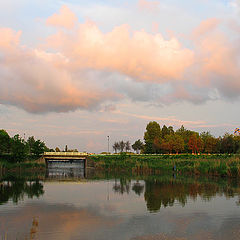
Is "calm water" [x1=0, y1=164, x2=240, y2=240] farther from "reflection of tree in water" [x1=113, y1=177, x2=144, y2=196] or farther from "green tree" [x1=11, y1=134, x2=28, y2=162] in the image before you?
"green tree" [x1=11, y1=134, x2=28, y2=162]

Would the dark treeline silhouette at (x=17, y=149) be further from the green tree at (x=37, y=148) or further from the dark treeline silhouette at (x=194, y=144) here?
the dark treeline silhouette at (x=194, y=144)

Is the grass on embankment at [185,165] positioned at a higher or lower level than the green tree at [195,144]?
lower

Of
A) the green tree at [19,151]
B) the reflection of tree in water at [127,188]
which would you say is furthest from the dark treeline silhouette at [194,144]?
the reflection of tree in water at [127,188]

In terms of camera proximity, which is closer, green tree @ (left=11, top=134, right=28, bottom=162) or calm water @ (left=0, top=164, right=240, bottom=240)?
calm water @ (left=0, top=164, right=240, bottom=240)

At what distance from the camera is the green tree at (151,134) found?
476 ft

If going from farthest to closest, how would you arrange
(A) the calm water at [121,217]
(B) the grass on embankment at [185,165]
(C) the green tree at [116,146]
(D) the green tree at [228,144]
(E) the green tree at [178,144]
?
(C) the green tree at [116,146] < (E) the green tree at [178,144] < (D) the green tree at [228,144] < (B) the grass on embankment at [185,165] < (A) the calm water at [121,217]

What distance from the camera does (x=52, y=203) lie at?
29.3 m

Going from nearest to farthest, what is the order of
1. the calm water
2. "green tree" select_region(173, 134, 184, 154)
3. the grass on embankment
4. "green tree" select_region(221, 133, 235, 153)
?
the calm water, the grass on embankment, "green tree" select_region(221, 133, 235, 153), "green tree" select_region(173, 134, 184, 154)

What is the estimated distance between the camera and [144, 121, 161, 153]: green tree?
145 metres

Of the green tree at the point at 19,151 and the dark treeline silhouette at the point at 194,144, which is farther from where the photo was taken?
the dark treeline silhouette at the point at 194,144

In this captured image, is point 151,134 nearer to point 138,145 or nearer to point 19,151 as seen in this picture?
point 138,145

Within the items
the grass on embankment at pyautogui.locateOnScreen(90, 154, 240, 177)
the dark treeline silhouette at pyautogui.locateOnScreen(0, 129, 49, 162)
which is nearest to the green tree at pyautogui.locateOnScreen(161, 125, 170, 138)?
the grass on embankment at pyautogui.locateOnScreen(90, 154, 240, 177)

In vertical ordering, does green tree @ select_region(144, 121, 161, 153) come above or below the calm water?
above

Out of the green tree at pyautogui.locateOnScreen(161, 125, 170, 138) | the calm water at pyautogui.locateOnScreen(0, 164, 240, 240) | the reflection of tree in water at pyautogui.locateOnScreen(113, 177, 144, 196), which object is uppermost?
the green tree at pyautogui.locateOnScreen(161, 125, 170, 138)
